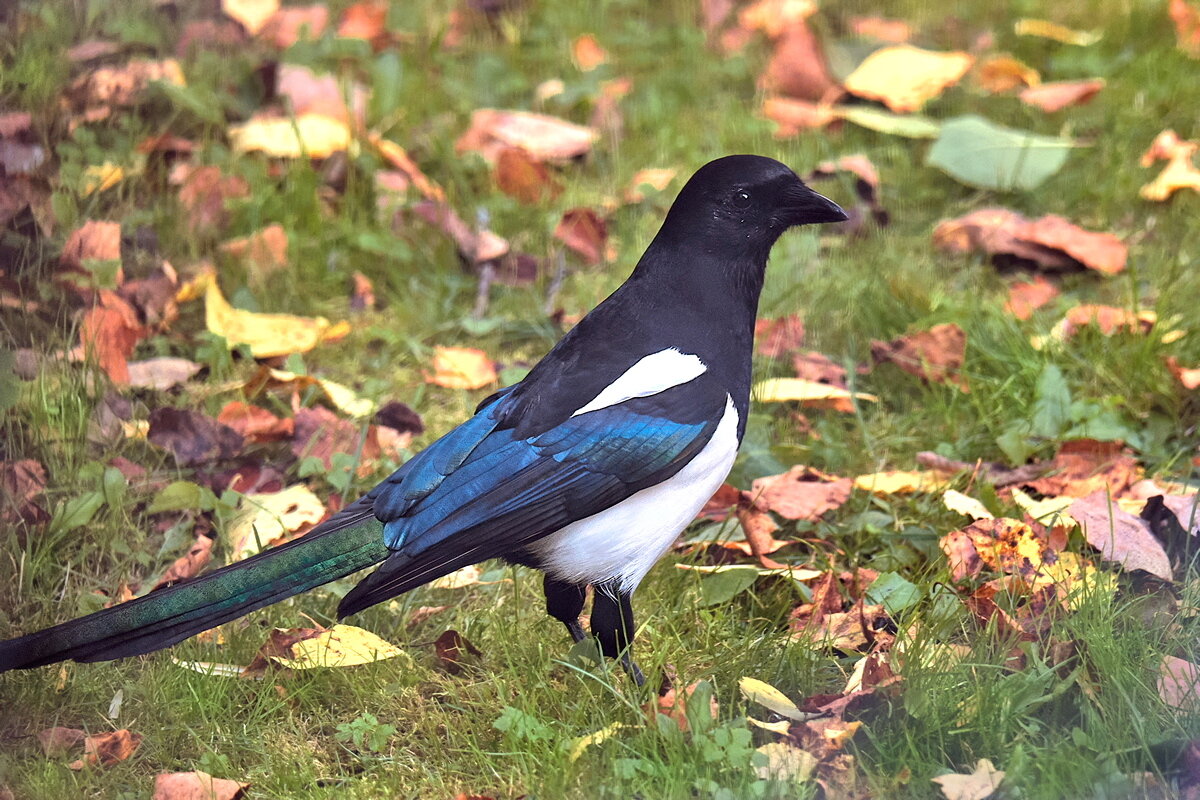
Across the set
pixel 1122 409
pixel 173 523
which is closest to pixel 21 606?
pixel 173 523

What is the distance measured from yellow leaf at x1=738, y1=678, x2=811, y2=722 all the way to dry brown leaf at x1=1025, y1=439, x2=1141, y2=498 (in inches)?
35.1

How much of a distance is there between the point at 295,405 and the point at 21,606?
0.82 m

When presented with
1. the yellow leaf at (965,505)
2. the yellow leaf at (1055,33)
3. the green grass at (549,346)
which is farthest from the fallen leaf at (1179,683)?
the yellow leaf at (1055,33)

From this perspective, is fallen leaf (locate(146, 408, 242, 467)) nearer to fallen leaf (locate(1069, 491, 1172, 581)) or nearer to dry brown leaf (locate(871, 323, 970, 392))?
dry brown leaf (locate(871, 323, 970, 392))

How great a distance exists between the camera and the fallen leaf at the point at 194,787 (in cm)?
212

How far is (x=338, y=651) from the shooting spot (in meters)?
2.40

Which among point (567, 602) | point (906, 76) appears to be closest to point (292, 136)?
point (906, 76)

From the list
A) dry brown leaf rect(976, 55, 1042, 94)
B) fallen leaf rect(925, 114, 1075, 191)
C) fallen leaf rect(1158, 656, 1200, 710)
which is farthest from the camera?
dry brown leaf rect(976, 55, 1042, 94)

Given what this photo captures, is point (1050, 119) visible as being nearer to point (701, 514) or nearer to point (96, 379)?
point (701, 514)

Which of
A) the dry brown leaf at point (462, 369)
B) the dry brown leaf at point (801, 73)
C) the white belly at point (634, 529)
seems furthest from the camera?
the dry brown leaf at point (801, 73)

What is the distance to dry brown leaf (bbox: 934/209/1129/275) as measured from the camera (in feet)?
11.7

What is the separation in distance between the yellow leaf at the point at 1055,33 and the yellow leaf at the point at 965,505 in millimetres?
2473

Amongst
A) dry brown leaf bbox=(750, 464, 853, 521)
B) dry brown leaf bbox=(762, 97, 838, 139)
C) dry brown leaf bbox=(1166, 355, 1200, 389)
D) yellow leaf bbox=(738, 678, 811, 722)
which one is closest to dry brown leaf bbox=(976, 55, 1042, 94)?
dry brown leaf bbox=(762, 97, 838, 139)

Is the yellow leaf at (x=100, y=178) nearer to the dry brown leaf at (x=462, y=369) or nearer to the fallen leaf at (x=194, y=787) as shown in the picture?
the dry brown leaf at (x=462, y=369)
